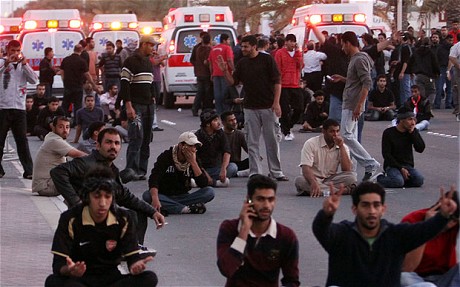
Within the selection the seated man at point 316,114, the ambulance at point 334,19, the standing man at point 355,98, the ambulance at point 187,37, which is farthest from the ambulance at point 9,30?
the standing man at point 355,98

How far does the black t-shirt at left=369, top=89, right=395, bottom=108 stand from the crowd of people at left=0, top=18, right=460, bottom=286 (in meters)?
0.03

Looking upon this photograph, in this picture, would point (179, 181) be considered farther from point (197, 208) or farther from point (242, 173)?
point (242, 173)

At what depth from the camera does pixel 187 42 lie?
31.1 meters

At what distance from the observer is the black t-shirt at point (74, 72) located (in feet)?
80.4

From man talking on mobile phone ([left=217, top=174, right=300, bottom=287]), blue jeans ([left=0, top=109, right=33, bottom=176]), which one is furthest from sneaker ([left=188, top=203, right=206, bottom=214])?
man talking on mobile phone ([left=217, top=174, right=300, bottom=287])

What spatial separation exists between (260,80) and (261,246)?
815cm

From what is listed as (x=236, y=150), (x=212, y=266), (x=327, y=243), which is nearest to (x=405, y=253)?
(x=327, y=243)

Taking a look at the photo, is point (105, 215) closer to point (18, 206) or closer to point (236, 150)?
point (18, 206)

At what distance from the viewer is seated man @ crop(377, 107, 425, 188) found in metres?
14.7

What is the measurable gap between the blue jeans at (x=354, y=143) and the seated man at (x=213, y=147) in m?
1.53

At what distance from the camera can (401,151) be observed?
14922 millimetres

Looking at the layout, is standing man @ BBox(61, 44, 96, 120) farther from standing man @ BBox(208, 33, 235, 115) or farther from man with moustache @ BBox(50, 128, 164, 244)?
man with moustache @ BBox(50, 128, 164, 244)

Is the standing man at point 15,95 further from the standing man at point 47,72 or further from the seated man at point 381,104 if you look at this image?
the standing man at point 47,72

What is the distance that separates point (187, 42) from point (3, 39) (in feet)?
26.6
